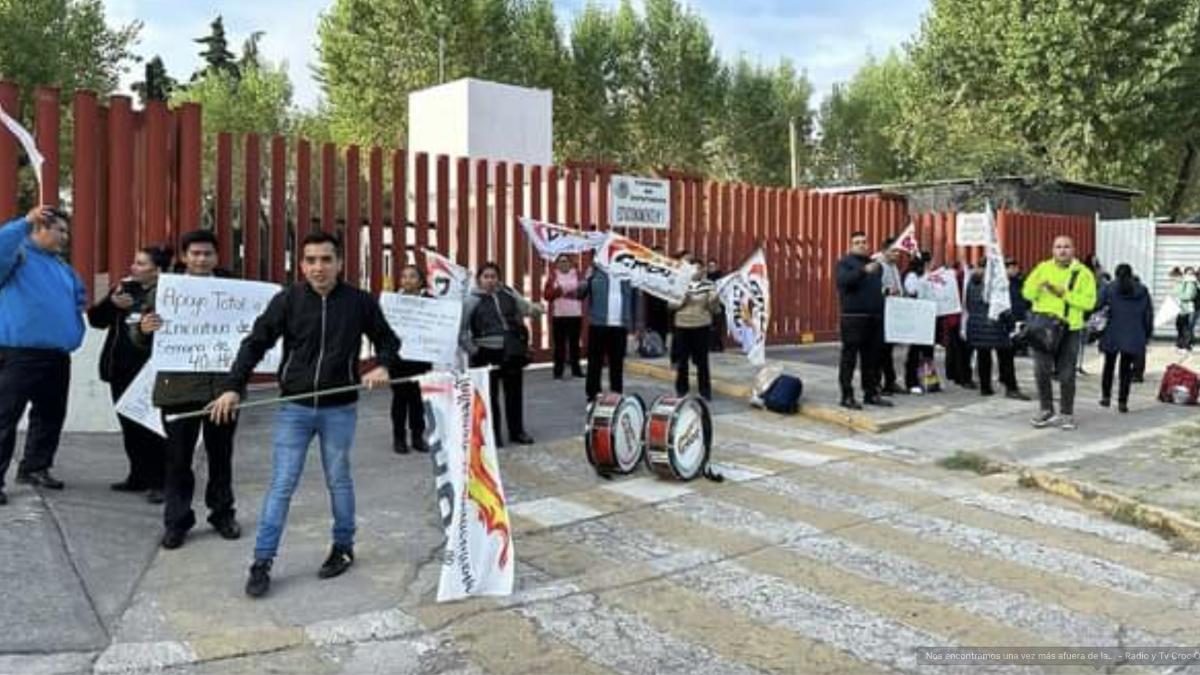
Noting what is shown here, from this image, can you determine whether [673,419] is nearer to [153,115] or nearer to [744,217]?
[153,115]

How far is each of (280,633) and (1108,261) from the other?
25418mm

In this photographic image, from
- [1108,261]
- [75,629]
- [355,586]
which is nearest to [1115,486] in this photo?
[355,586]

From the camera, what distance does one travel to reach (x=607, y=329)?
11.5m

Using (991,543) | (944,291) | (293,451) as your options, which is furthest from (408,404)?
(944,291)

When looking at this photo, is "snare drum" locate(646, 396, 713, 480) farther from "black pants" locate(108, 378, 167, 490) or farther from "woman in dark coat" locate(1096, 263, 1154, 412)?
"woman in dark coat" locate(1096, 263, 1154, 412)

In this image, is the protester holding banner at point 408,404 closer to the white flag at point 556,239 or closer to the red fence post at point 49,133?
the white flag at point 556,239

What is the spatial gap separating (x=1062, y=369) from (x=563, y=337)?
19.5 ft

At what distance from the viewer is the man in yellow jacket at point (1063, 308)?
37.0 feet

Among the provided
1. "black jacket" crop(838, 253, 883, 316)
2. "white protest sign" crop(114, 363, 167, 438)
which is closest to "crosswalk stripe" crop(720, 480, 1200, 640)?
"white protest sign" crop(114, 363, 167, 438)

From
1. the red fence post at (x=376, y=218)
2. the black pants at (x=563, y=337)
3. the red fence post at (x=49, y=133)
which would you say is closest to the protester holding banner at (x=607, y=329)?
the black pants at (x=563, y=337)

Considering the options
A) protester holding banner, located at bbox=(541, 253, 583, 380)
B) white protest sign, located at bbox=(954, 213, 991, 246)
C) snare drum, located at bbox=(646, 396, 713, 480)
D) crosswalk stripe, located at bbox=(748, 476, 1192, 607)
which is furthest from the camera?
white protest sign, located at bbox=(954, 213, 991, 246)

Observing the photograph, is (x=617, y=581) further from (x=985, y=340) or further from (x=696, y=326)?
(x=985, y=340)

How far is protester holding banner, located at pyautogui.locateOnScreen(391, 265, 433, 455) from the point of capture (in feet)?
31.2

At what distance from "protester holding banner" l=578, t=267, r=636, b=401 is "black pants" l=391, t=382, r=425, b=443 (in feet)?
7.57
